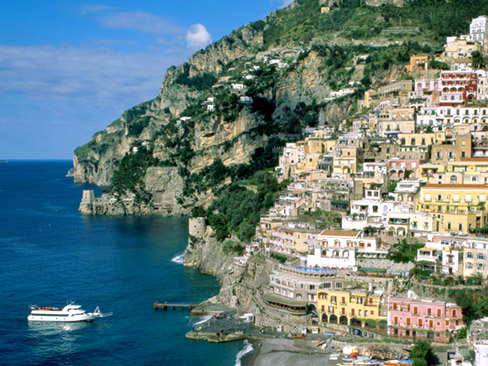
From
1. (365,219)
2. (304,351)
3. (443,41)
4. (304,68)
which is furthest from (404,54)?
(304,351)

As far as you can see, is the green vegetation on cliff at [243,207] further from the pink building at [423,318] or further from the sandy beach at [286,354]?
the pink building at [423,318]

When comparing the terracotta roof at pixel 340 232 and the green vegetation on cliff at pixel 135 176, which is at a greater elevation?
the green vegetation on cliff at pixel 135 176

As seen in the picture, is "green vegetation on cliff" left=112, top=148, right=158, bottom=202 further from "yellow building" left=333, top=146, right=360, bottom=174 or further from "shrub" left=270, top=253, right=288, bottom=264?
"shrub" left=270, top=253, right=288, bottom=264

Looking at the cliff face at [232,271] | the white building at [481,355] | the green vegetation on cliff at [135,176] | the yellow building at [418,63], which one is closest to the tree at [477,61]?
the yellow building at [418,63]

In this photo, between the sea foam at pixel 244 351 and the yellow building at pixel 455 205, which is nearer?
the sea foam at pixel 244 351

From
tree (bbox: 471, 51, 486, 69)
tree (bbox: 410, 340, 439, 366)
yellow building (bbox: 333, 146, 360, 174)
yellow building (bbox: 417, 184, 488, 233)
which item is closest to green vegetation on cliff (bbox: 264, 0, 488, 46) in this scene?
tree (bbox: 471, 51, 486, 69)

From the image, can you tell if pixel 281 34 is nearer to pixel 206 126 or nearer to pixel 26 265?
pixel 206 126

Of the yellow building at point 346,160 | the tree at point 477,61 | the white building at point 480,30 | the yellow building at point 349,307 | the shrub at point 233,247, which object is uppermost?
the white building at point 480,30
